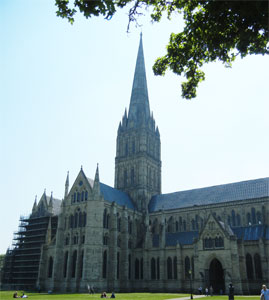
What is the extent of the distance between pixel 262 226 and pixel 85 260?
27429 millimetres

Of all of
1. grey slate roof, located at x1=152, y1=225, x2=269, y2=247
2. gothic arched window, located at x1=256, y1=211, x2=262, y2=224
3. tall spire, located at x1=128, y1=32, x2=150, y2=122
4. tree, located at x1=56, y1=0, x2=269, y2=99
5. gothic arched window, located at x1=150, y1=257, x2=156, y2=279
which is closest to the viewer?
tree, located at x1=56, y1=0, x2=269, y2=99

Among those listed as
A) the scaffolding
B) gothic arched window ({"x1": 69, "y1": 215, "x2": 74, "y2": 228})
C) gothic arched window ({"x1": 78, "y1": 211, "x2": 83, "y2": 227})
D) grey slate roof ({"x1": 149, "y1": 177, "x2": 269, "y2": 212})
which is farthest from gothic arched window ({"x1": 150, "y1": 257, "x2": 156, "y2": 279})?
the scaffolding

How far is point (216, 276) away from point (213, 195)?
15.2 meters

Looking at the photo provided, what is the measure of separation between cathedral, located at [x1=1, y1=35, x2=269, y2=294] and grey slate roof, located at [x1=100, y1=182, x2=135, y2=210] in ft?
0.89

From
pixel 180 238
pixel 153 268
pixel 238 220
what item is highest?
pixel 238 220

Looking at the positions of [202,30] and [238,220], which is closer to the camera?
[202,30]

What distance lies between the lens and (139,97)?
71.1 meters

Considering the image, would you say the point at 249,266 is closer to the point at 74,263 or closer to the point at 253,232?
the point at 253,232

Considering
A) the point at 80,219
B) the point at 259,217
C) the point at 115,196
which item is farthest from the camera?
the point at 115,196

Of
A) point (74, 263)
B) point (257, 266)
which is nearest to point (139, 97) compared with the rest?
point (74, 263)

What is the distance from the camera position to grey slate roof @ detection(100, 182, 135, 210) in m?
54.8

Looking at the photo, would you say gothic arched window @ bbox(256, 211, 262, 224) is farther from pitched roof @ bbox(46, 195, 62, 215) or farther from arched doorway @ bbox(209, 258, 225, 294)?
pitched roof @ bbox(46, 195, 62, 215)

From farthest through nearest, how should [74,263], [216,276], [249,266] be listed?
[74,263] < [216,276] < [249,266]

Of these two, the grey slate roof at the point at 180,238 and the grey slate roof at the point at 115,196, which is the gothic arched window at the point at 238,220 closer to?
the grey slate roof at the point at 180,238
